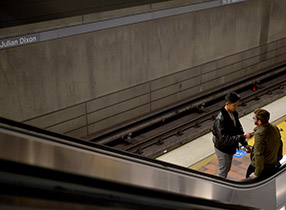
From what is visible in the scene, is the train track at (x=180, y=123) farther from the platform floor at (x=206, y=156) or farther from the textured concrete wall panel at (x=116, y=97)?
the textured concrete wall panel at (x=116, y=97)

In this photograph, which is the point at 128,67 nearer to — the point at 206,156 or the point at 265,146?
the point at 206,156

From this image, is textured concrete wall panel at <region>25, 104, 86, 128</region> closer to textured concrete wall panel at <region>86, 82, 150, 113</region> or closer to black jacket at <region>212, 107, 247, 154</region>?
textured concrete wall panel at <region>86, 82, 150, 113</region>

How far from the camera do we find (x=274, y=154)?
4008mm

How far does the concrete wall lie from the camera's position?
6715 millimetres

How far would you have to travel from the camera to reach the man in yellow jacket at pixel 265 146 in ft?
12.8

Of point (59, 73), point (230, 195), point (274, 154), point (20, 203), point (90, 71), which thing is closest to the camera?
point (20, 203)

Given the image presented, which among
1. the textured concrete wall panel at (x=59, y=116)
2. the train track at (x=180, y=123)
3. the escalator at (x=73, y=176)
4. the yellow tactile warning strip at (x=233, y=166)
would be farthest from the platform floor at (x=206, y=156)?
the escalator at (x=73, y=176)

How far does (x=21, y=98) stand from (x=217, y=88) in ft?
18.5

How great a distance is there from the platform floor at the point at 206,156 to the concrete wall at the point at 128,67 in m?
1.47

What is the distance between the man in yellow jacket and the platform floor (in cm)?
229

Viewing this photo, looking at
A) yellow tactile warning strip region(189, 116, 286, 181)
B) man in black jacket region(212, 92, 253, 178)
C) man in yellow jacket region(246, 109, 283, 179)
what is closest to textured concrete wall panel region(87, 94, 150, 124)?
yellow tactile warning strip region(189, 116, 286, 181)

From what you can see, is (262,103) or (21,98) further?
(262,103)

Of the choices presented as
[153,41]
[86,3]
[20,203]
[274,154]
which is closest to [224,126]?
[274,154]

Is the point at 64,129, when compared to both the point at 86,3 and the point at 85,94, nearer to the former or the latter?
the point at 85,94
